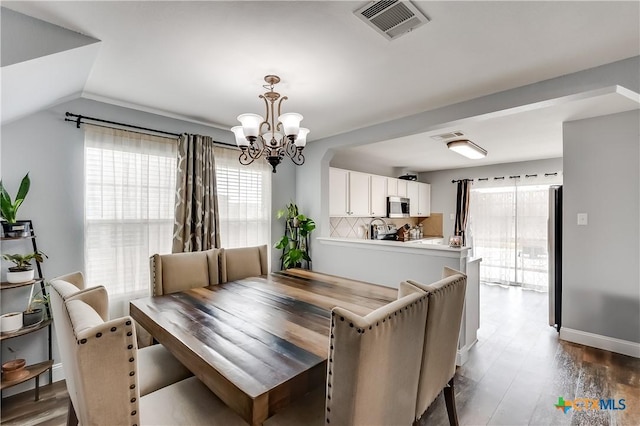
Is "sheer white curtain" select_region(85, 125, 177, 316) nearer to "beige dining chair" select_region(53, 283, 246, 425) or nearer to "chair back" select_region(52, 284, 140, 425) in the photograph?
"beige dining chair" select_region(53, 283, 246, 425)

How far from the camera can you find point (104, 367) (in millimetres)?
934

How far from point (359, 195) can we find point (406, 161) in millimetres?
1388

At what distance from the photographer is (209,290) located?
84.9 inches

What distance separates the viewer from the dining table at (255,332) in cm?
103

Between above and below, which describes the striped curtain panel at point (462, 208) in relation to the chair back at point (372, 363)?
above

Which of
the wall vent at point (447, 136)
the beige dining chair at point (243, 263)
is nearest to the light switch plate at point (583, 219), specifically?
the wall vent at point (447, 136)

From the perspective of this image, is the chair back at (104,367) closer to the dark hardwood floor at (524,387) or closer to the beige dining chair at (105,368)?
the beige dining chair at (105,368)

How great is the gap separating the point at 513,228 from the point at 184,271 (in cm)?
559

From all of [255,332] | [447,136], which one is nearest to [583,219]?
[447,136]

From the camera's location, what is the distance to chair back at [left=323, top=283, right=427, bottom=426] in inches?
37.0

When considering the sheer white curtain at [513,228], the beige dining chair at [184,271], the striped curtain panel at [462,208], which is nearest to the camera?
the beige dining chair at [184,271]

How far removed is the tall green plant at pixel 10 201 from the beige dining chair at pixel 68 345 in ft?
2.94

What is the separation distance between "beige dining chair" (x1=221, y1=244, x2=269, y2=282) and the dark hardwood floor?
1.40m

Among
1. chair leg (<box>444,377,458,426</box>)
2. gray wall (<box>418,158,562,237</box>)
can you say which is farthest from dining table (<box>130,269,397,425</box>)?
gray wall (<box>418,158,562,237</box>)
